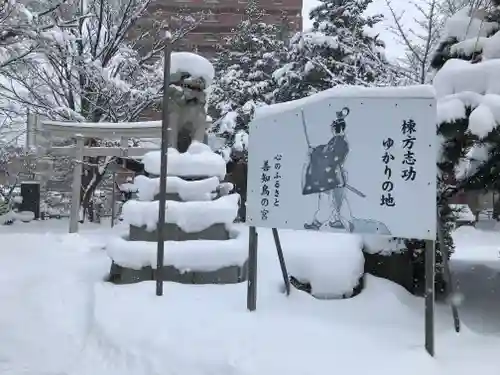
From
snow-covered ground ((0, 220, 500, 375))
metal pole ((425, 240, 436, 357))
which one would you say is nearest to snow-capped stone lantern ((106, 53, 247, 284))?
snow-covered ground ((0, 220, 500, 375))

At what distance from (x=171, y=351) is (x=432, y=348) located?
6.41 feet

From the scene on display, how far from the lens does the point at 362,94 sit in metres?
4.42

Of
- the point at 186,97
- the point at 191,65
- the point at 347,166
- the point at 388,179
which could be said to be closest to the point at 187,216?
the point at 186,97

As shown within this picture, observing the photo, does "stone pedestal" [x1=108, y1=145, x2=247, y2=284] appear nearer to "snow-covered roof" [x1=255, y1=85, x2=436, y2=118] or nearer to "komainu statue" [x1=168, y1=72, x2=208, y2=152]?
"komainu statue" [x1=168, y1=72, x2=208, y2=152]

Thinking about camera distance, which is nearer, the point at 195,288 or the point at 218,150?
the point at 195,288

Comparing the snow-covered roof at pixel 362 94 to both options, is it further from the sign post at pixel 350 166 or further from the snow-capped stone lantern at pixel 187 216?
the snow-capped stone lantern at pixel 187 216

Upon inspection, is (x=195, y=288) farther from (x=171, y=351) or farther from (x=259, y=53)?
(x=259, y=53)

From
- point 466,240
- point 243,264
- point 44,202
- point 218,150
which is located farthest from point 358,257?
point 44,202

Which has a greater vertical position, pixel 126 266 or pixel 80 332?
pixel 126 266

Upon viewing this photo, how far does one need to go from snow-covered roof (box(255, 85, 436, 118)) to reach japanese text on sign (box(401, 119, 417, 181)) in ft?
0.71

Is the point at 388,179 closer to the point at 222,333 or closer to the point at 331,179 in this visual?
the point at 331,179

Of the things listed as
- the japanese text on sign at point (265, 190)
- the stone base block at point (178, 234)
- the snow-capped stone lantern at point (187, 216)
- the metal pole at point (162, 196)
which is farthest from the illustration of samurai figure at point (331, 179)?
the stone base block at point (178, 234)

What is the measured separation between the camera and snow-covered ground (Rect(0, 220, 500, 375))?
13.2 feet

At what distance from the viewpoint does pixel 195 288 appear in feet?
20.0
